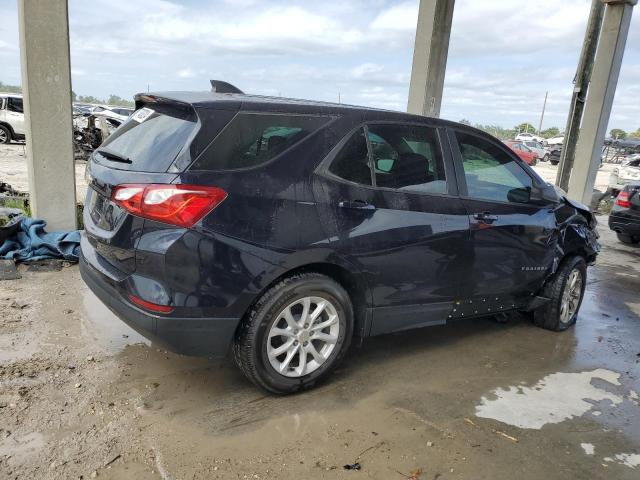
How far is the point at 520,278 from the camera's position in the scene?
437cm

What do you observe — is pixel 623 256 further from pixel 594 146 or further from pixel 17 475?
pixel 17 475

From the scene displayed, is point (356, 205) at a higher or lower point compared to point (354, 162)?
lower

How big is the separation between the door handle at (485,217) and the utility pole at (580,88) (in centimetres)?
828

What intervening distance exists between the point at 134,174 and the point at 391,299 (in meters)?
1.79

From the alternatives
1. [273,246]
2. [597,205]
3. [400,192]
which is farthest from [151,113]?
[597,205]

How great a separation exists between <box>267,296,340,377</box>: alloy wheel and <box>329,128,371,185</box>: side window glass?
2.55ft

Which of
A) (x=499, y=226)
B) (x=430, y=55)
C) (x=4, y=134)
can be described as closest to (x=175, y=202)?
(x=499, y=226)

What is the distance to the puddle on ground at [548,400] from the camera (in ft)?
10.9

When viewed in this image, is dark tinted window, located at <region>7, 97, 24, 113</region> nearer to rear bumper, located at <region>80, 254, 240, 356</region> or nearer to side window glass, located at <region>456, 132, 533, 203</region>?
rear bumper, located at <region>80, 254, 240, 356</region>

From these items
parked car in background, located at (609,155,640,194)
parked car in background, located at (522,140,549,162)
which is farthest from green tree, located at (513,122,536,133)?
parked car in background, located at (609,155,640,194)

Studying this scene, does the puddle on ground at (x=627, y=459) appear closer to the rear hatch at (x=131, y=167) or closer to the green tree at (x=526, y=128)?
the rear hatch at (x=131, y=167)

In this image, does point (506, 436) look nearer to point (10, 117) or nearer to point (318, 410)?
point (318, 410)

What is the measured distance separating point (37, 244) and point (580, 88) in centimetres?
1017

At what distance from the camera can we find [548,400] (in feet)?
11.8
